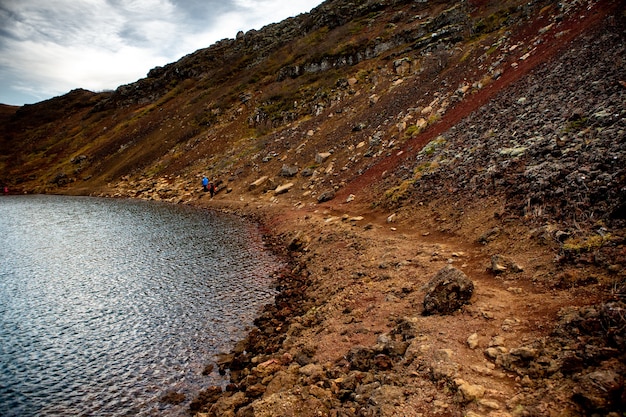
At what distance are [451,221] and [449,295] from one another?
25.1 feet

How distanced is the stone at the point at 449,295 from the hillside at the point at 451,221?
0.30 ft

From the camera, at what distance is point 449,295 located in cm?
1005

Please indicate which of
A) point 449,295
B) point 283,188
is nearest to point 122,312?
point 449,295

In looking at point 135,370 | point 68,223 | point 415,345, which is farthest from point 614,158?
point 68,223

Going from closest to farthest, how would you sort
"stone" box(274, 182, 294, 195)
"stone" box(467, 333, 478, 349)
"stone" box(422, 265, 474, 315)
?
"stone" box(467, 333, 478, 349) < "stone" box(422, 265, 474, 315) < "stone" box(274, 182, 294, 195)

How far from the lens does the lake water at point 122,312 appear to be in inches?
434

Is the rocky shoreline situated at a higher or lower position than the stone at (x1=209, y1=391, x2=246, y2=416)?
higher

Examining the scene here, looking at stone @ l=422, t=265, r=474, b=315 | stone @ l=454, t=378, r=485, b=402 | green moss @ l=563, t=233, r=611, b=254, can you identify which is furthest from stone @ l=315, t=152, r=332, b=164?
stone @ l=454, t=378, r=485, b=402

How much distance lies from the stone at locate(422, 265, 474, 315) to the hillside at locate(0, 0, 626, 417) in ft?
0.30

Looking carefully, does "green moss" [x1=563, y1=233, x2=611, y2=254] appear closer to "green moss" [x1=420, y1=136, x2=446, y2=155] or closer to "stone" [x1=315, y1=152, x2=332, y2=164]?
"green moss" [x1=420, y1=136, x2=446, y2=155]

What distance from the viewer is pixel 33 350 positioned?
1340cm

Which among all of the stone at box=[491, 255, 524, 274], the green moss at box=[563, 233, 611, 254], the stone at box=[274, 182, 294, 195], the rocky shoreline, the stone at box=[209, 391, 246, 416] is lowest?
the stone at box=[209, 391, 246, 416]

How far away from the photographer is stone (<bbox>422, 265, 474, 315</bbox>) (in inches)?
391

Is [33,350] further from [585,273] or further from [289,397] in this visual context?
[585,273]
